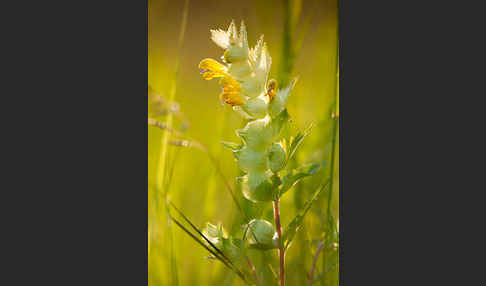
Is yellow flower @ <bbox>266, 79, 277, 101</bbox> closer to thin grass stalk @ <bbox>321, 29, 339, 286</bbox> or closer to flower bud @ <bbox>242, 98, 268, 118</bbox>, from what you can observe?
flower bud @ <bbox>242, 98, 268, 118</bbox>

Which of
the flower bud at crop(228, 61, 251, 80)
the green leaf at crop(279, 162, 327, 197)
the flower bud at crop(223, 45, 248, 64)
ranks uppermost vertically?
the flower bud at crop(223, 45, 248, 64)

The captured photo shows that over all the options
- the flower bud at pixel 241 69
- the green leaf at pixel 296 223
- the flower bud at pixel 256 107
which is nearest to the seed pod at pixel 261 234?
the green leaf at pixel 296 223

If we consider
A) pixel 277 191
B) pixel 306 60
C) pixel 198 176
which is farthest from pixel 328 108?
pixel 198 176

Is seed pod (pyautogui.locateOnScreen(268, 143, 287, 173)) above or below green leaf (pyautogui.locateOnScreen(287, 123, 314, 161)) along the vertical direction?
below

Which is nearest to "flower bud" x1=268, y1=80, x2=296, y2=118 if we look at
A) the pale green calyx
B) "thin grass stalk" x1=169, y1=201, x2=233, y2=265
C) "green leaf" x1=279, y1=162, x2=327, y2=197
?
the pale green calyx

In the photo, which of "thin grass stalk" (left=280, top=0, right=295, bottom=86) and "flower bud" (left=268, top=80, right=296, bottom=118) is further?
"thin grass stalk" (left=280, top=0, right=295, bottom=86)

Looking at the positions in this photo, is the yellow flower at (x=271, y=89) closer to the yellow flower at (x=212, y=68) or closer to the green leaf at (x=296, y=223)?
the yellow flower at (x=212, y=68)

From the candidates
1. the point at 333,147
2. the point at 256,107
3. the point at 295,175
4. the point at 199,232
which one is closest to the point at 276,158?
the point at 295,175
